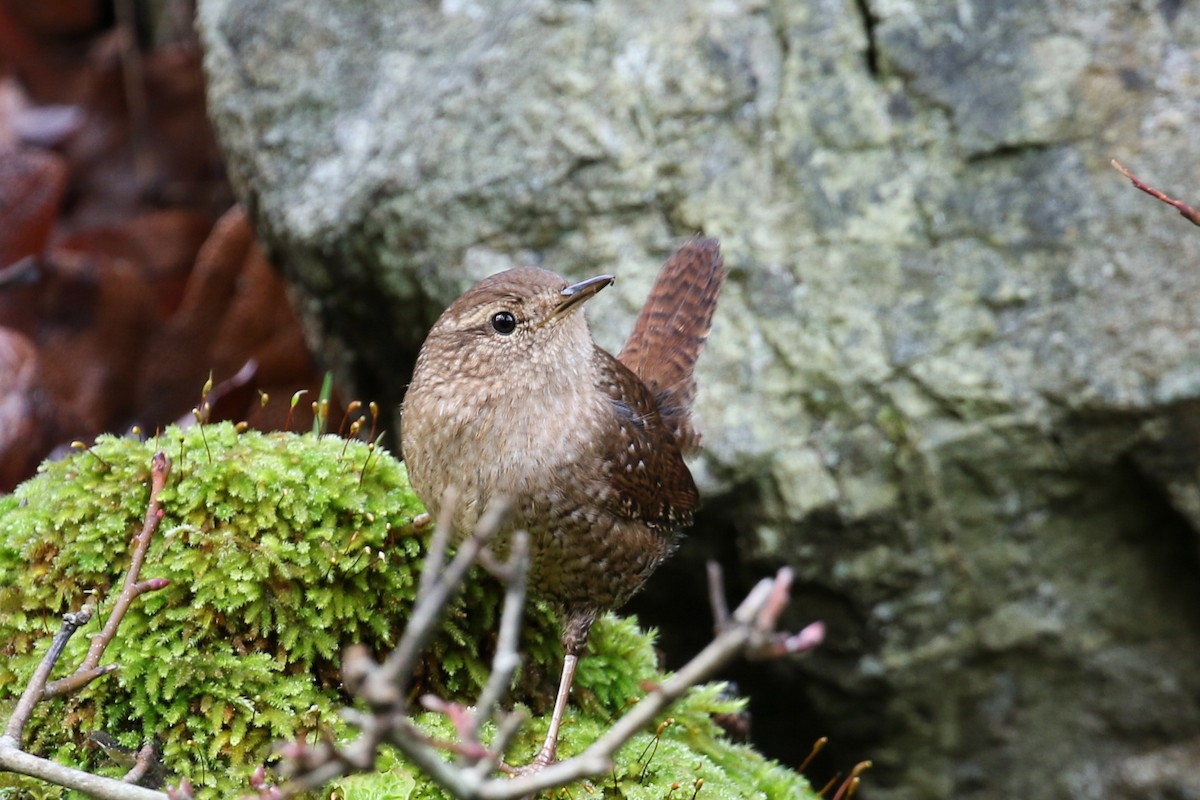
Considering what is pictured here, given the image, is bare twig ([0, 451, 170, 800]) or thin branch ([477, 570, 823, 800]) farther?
bare twig ([0, 451, 170, 800])

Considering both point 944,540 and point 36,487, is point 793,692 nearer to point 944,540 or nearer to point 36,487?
point 944,540

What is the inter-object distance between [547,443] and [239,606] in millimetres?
828

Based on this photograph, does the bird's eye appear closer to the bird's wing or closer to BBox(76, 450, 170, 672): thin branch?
the bird's wing

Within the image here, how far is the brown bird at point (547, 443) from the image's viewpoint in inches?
112

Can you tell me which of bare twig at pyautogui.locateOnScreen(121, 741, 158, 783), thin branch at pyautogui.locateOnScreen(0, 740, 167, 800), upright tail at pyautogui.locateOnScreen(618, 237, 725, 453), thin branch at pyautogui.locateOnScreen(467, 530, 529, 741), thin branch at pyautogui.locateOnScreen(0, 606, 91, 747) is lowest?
bare twig at pyautogui.locateOnScreen(121, 741, 158, 783)

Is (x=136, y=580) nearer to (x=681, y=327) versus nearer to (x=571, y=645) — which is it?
(x=571, y=645)

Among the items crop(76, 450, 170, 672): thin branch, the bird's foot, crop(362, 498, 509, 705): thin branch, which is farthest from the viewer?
the bird's foot

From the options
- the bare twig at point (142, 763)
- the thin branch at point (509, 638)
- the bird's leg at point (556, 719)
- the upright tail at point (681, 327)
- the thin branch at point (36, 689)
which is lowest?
the bird's leg at point (556, 719)

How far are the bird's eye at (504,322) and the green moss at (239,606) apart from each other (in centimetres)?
49

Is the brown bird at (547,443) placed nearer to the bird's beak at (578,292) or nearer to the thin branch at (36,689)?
the bird's beak at (578,292)

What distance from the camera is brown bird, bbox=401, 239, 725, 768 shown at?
9.33 feet

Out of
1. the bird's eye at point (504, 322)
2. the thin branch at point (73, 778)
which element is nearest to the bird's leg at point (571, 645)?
the bird's eye at point (504, 322)

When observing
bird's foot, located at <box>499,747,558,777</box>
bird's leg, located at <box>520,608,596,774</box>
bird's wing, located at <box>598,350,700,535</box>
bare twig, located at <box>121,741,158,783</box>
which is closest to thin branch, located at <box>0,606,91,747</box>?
bare twig, located at <box>121,741,158,783</box>

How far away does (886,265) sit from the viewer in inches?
165
